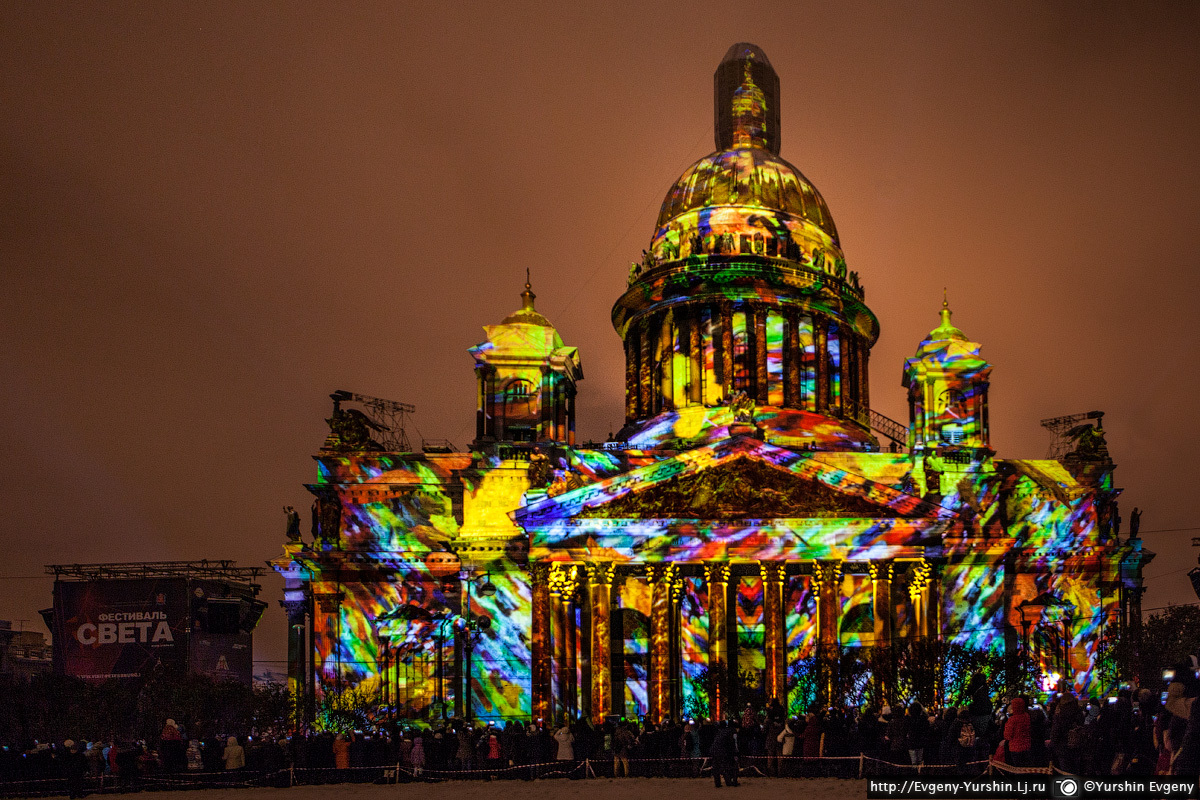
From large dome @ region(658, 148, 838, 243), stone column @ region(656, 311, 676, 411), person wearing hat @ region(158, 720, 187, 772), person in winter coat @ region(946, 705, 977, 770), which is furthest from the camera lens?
large dome @ region(658, 148, 838, 243)

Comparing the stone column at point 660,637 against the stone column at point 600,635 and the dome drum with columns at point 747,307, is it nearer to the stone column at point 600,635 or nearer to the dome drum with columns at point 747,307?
the stone column at point 600,635

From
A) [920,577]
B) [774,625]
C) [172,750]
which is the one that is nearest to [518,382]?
[774,625]

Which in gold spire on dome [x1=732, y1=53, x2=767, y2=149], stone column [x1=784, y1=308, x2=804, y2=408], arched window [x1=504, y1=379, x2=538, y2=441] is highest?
gold spire on dome [x1=732, y1=53, x2=767, y2=149]

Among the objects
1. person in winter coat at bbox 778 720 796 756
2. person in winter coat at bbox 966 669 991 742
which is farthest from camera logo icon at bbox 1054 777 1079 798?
person in winter coat at bbox 778 720 796 756

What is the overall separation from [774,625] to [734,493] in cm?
463

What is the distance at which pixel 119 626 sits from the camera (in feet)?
278

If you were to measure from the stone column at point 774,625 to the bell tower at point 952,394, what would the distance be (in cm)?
1044

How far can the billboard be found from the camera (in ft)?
276

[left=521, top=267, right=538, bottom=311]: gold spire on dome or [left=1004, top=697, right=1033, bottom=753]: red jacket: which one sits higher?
[left=521, top=267, right=538, bottom=311]: gold spire on dome

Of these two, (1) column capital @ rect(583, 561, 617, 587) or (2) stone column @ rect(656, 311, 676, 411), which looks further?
(2) stone column @ rect(656, 311, 676, 411)

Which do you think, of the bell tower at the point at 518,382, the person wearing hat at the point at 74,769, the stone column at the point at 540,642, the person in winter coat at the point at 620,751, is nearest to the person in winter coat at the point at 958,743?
the person in winter coat at the point at 620,751

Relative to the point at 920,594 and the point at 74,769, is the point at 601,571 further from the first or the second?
the point at 74,769

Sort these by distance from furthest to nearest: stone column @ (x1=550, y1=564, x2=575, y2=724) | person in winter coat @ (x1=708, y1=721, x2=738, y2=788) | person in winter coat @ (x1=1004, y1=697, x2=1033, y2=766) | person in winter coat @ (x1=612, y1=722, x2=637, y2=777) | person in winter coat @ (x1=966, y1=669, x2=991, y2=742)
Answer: stone column @ (x1=550, y1=564, x2=575, y2=724) → person in winter coat @ (x1=612, y1=722, x2=637, y2=777) → person in winter coat @ (x1=708, y1=721, x2=738, y2=788) → person in winter coat @ (x1=966, y1=669, x2=991, y2=742) → person in winter coat @ (x1=1004, y1=697, x2=1033, y2=766)

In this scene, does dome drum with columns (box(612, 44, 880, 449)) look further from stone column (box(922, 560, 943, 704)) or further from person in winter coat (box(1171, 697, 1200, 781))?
person in winter coat (box(1171, 697, 1200, 781))
